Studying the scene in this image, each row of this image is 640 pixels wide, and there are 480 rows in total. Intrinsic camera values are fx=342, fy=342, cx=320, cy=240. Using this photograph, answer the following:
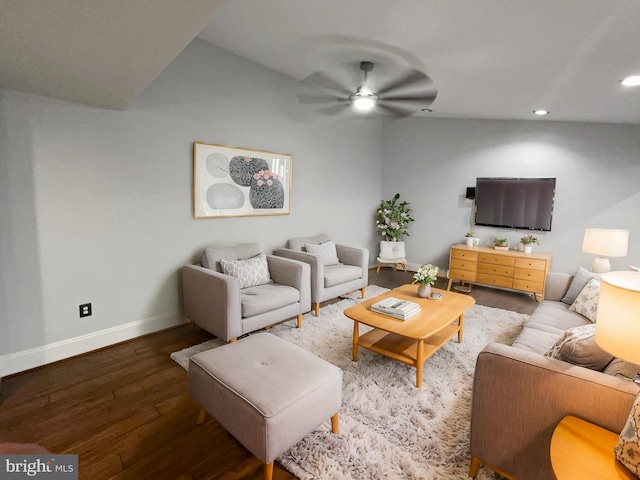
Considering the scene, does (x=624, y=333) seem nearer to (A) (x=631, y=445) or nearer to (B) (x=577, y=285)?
(A) (x=631, y=445)

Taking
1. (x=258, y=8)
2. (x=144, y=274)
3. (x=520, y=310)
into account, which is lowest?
(x=520, y=310)

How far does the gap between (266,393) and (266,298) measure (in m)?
1.53

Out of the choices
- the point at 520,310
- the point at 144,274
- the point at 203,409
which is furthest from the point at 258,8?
the point at 520,310

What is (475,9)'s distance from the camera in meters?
2.00

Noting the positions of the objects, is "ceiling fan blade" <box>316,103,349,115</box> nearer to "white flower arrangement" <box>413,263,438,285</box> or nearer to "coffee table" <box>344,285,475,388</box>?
"white flower arrangement" <box>413,263,438,285</box>

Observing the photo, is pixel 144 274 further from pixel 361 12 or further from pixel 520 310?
pixel 520 310

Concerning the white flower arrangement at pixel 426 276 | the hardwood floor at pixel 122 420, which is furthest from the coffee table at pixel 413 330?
the hardwood floor at pixel 122 420

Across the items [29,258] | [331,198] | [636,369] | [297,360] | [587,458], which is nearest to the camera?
[587,458]

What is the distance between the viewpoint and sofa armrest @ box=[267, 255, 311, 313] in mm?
3510

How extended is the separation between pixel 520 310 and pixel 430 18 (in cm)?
347

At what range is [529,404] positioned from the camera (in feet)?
4.81

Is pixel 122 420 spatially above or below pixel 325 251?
below

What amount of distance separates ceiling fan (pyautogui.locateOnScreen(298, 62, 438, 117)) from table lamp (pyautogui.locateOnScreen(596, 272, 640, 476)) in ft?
8.49

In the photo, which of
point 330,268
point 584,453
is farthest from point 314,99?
point 584,453
